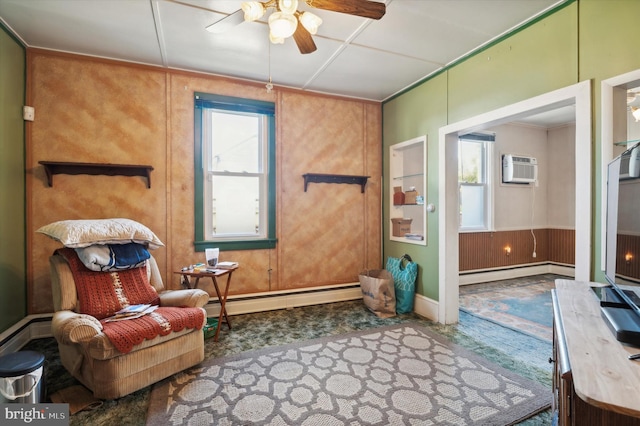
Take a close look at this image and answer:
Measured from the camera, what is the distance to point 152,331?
2.08 m

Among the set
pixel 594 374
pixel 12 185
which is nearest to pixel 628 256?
pixel 594 374

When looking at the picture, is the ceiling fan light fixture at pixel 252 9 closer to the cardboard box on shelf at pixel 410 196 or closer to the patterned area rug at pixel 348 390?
the patterned area rug at pixel 348 390

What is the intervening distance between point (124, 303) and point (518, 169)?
6.19 m

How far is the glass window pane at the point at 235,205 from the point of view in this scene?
3.63 m

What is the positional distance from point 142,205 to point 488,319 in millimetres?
4109

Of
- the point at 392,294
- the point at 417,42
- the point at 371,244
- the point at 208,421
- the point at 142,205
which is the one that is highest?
the point at 417,42

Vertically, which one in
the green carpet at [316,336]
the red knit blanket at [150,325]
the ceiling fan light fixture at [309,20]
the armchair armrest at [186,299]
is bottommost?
the green carpet at [316,336]

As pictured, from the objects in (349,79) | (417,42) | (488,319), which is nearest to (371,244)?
(488,319)

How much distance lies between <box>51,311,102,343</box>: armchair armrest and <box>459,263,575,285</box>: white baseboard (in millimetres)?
4906

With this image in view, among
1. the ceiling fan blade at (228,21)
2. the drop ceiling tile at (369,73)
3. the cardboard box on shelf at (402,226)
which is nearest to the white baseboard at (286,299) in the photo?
the cardboard box on shelf at (402,226)

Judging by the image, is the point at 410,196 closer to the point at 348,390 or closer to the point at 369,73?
the point at 369,73

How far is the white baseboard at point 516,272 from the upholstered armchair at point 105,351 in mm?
4365

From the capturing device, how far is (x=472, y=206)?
5309mm

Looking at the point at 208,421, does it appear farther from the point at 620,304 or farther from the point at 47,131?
the point at 47,131
